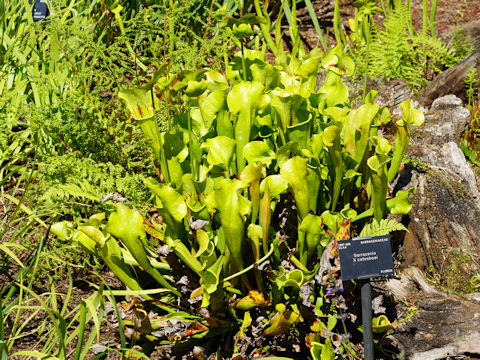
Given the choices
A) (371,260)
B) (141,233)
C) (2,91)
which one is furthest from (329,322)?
(2,91)

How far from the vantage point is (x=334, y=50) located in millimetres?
2070

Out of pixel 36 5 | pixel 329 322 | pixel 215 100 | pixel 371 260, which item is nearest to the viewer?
pixel 371 260

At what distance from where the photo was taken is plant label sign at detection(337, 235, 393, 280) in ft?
4.66

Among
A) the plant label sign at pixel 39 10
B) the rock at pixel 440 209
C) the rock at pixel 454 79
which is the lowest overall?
the rock at pixel 440 209

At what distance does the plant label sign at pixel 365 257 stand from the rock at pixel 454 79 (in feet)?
5.36

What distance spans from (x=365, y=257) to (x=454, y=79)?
1.74 m

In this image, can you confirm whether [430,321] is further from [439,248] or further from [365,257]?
[365,257]

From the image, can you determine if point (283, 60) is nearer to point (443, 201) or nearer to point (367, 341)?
point (443, 201)

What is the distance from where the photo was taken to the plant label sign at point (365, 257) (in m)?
1.42

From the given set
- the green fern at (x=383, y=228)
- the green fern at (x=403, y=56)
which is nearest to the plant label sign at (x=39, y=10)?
the green fern at (x=403, y=56)

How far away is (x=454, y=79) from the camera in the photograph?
2779 millimetres

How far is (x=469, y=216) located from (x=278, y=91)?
3.19 ft

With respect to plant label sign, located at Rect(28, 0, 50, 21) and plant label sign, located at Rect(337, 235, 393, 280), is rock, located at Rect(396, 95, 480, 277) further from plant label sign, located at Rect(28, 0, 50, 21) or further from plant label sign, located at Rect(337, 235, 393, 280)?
plant label sign, located at Rect(28, 0, 50, 21)

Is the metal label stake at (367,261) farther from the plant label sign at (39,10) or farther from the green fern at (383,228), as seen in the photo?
the plant label sign at (39,10)
